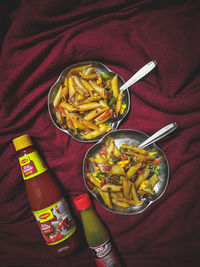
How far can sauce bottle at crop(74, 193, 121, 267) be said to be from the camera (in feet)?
2.81

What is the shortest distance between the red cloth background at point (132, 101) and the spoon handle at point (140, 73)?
0.06 meters

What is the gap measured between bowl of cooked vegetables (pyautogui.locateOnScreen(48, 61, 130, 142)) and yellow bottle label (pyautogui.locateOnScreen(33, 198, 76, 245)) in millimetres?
325

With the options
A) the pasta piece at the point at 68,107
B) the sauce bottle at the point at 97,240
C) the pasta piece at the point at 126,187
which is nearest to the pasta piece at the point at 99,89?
the pasta piece at the point at 68,107

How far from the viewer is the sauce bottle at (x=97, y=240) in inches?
33.8

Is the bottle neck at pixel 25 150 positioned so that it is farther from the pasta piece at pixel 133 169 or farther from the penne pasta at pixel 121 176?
the pasta piece at pixel 133 169

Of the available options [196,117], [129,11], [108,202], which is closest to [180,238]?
[108,202]

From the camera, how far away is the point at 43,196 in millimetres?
833

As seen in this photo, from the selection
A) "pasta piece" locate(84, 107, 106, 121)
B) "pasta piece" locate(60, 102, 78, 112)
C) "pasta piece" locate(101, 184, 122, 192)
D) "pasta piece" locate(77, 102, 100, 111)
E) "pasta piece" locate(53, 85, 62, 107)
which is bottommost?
"pasta piece" locate(101, 184, 122, 192)

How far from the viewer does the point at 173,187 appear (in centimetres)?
95

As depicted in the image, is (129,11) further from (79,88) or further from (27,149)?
(27,149)

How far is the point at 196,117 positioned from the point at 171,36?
1.32 feet

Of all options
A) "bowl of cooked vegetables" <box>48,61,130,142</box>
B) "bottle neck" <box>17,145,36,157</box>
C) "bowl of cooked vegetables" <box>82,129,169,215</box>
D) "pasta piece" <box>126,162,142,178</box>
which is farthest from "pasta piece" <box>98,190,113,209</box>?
"bottle neck" <box>17,145,36,157</box>

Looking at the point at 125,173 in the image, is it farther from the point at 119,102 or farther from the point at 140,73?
the point at 140,73

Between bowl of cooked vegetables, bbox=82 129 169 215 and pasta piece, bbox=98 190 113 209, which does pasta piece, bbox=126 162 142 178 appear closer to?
bowl of cooked vegetables, bbox=82 129 169 215
